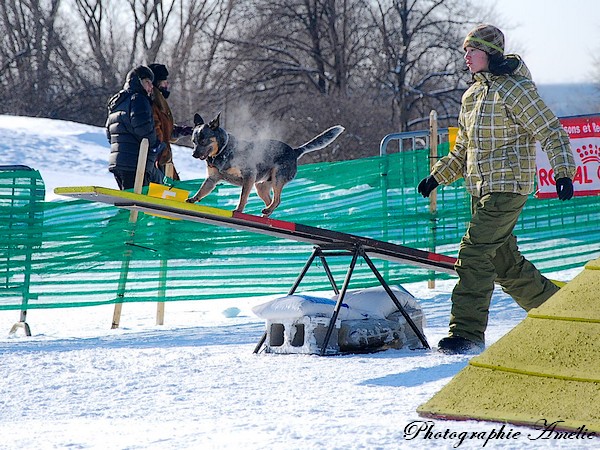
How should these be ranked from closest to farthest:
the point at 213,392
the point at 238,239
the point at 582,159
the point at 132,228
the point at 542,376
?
the point at 542,376, the point at 213,392, the point at 132,228, the point at 238,239, the point at 582,159

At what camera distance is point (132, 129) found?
7.99 metres

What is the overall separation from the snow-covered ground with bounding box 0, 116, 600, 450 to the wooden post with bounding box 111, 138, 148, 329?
0.17 meters

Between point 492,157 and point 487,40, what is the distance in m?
0.65

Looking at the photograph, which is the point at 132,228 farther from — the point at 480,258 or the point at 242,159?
the point at 480,258

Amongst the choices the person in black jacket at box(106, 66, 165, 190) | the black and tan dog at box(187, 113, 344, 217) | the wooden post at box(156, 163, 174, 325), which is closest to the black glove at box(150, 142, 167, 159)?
the person in black jacket at box(106, 66, 165, 190)

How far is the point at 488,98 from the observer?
212 inches

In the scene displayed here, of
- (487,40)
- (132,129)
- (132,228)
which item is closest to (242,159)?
(132,129)

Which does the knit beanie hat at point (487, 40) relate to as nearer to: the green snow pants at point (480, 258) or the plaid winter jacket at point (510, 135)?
the plaid winter jacket at point (510, 135)

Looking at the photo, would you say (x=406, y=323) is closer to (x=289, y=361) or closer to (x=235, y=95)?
(x=289, y=361)

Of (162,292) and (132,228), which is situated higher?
(132,228)

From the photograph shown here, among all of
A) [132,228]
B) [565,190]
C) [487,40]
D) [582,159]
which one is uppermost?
[487,40]

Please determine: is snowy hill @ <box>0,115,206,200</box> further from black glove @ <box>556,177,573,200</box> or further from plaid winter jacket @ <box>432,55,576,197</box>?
black glove @ <box>556,177,573,200</box>

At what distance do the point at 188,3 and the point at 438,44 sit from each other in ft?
57.3

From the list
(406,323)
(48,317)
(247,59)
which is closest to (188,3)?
(247,59)
